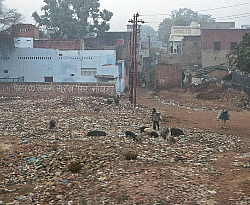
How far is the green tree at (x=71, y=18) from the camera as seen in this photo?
5406 centimetres

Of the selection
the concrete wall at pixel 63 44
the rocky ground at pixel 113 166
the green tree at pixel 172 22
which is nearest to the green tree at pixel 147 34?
the green tree at pixel 172 22

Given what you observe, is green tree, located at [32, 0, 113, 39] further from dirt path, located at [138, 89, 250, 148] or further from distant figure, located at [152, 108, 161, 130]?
distant figure, located at [152, 108, 161, 130]

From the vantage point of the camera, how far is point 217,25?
233ft

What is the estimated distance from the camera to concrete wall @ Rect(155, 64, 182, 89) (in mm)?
41688

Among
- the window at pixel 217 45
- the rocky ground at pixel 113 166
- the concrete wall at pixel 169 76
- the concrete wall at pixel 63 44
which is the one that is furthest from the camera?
the window at pixel 217 45

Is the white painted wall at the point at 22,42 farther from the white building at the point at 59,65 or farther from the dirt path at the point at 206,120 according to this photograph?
the dirt path at the point at 206,120

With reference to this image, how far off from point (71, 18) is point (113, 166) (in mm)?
43999

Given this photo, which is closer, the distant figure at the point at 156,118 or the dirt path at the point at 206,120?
the distant figure at the point at 156,118

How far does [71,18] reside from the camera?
54375 millimetres

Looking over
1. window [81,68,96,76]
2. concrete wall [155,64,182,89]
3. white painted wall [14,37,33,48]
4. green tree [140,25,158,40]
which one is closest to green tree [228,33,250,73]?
concrete wall [155,64,182,89]

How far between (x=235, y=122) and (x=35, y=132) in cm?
1164

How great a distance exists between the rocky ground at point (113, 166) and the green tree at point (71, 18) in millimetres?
33891

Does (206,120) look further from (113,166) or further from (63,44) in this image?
(63,44)

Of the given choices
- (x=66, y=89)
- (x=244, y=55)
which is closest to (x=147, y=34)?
(x=66, y=89)
